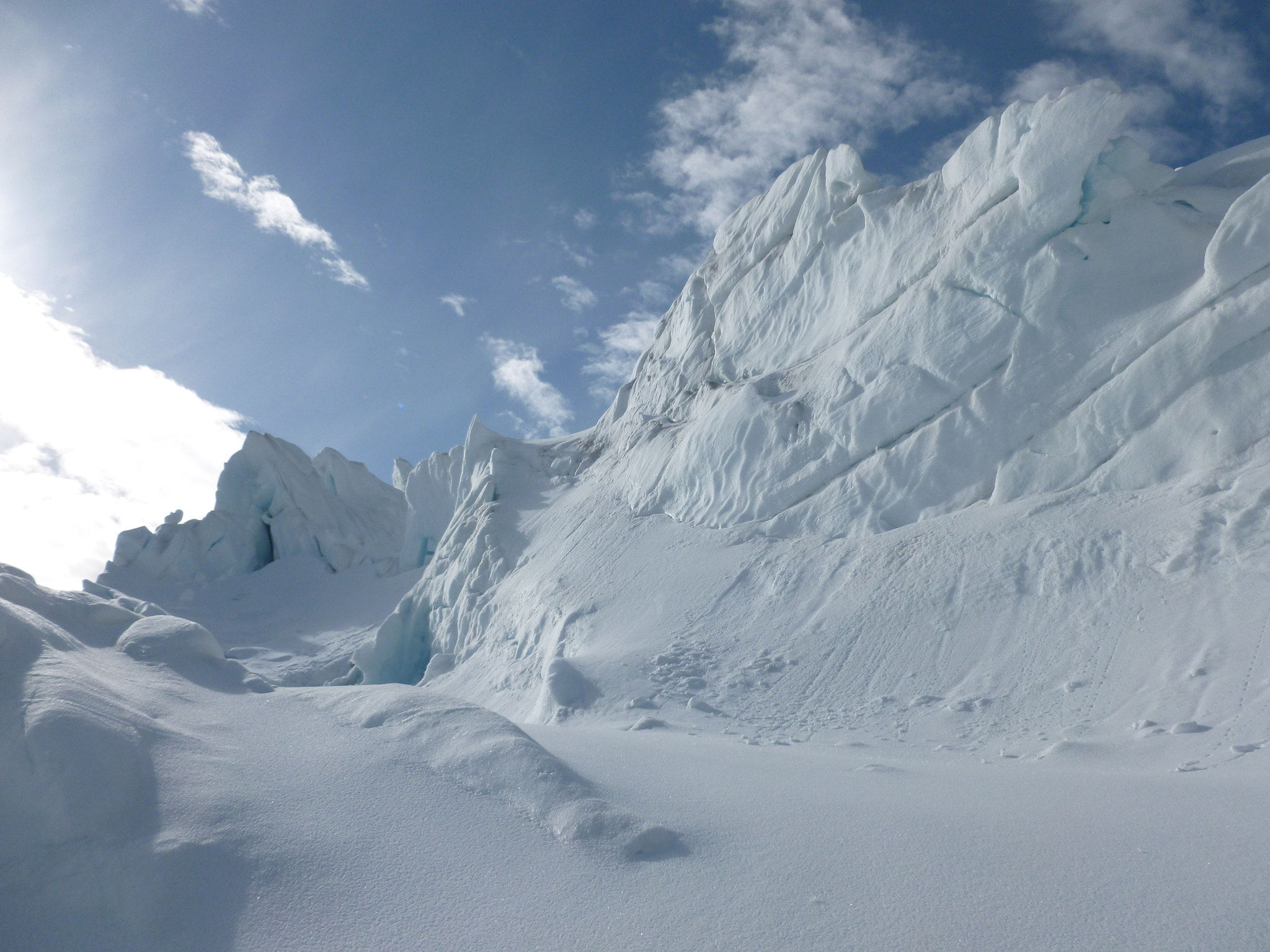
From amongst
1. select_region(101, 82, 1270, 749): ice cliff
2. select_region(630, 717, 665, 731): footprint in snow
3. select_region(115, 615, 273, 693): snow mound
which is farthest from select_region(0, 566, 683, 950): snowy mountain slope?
select_region(101, 82, 1270, 749): ice cliff

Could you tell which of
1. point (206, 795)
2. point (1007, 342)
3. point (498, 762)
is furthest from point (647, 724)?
point (1007, 342)

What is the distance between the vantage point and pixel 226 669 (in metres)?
5.11

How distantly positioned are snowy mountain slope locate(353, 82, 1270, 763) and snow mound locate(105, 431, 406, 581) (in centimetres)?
1501

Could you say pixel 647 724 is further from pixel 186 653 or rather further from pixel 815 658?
pixel 186 653

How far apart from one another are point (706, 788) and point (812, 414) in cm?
776

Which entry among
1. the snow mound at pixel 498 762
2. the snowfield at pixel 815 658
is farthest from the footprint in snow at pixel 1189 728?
the snow mound at pixel 498 762

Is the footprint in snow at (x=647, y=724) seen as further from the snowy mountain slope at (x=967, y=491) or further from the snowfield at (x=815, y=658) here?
the snowy mountain slope at (x=967, y=491)

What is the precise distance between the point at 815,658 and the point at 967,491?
2.93 meters

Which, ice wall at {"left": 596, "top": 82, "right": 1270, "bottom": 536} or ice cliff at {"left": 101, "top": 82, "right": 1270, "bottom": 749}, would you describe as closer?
ice cliff at {"left": 101, "top": 82, "right": 1270, "bottom": 749}

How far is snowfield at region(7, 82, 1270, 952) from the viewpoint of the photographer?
2803mm

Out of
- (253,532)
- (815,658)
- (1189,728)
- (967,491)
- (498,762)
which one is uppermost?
(253,532)

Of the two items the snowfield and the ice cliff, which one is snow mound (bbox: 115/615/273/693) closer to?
the snowfield

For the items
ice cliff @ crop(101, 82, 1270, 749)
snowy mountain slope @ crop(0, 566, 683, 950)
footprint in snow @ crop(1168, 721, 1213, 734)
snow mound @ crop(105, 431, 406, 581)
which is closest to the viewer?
snowy mountain slope @ crop(0, 566, 683, 950)

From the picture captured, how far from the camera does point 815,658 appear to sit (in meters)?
7.81
